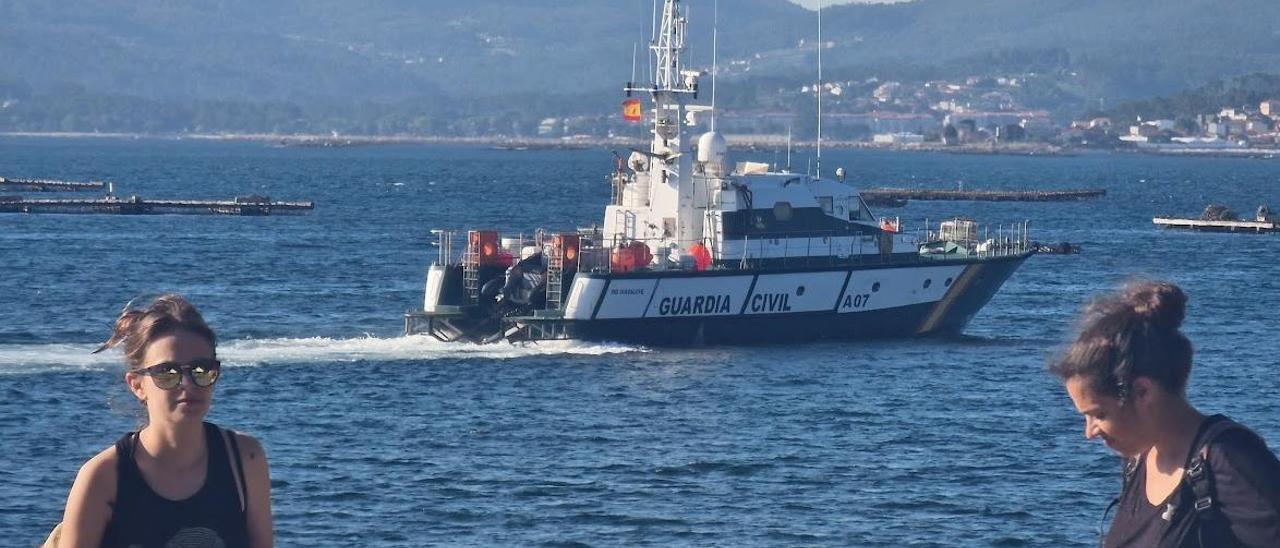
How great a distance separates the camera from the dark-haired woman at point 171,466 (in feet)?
23.4

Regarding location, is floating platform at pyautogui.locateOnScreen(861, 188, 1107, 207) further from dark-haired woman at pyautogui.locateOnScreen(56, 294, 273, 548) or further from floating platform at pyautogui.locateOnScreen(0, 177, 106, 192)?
dark-haired woman at pyautogui.locateOnScreen(56, 294, 273, 548)

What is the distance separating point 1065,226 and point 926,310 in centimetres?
6381

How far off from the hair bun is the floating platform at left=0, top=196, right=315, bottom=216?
98.8 meters

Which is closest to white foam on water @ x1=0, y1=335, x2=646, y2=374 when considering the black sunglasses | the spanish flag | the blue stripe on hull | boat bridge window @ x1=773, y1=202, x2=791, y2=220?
the blue stripe on hull

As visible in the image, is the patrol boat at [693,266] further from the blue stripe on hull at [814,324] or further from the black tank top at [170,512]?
the black tank top at [170,512]

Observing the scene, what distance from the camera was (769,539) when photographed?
2677cm

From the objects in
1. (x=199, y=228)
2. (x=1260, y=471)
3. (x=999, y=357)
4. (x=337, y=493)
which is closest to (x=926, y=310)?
(x=999, y=357)

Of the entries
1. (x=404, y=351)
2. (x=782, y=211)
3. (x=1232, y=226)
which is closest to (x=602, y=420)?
(x=404, y=351)

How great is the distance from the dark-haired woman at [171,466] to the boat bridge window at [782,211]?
122 ft

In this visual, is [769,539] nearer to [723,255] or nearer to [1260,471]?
[723,255]

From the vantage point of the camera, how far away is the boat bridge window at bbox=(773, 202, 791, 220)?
44.2 metres

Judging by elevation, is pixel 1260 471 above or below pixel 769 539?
above

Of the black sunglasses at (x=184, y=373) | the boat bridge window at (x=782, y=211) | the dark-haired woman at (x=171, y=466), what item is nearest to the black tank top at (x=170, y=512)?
the dark-haired woman at (x=171, y=466)

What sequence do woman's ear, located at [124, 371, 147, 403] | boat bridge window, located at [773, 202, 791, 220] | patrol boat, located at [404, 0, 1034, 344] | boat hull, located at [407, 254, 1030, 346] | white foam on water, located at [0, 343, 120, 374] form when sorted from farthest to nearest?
boat bridge window, located at [773, 202, 791, 220] < patrol boat, located at [404, 0, 1034, 344] < boat hull, located at [407, 254, 1030, 346] < white foam on water, located at [0, 343, 120, 374] < woman's ear, located at [124, 371, 147, 403]
